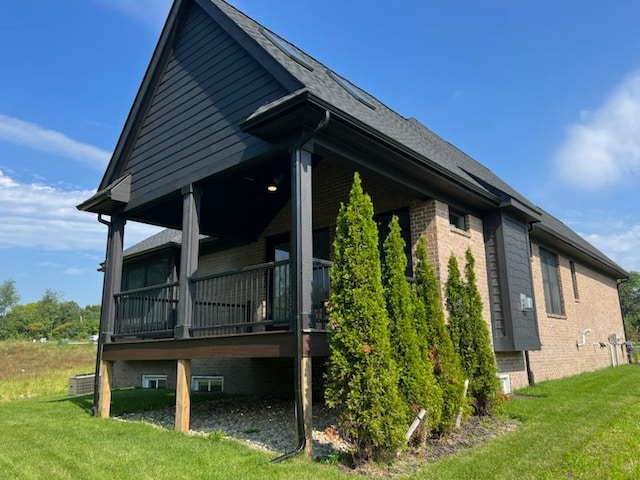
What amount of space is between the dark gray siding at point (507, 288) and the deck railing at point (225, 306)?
428cm

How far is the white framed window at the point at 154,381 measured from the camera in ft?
43.6

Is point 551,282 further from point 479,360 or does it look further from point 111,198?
point 111,198

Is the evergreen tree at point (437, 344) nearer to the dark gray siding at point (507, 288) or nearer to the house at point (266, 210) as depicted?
the house at point (266, 210)

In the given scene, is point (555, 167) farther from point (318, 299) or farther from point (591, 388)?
point (318, 299)

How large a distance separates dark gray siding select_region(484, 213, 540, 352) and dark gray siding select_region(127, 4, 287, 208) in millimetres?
5543

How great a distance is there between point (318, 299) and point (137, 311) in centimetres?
450

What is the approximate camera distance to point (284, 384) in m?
9.89

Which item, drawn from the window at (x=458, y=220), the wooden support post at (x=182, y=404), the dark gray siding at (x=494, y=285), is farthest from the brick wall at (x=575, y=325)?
the wooden support post at (x=182, y=404)

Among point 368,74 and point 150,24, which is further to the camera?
point 368,74

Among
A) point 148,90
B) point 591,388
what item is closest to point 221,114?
point 148,90

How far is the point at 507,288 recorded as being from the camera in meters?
9.34

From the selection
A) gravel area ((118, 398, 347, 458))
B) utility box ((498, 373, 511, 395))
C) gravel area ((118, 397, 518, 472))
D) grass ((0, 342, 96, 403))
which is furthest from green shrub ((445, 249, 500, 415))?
grass ((0, 342, 96, 403))

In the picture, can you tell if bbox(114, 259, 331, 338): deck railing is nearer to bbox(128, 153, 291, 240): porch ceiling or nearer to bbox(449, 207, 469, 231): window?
bbox(128, 153, 291, 240): porch ceiling

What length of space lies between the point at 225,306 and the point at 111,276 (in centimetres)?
221
